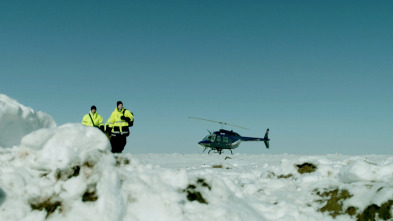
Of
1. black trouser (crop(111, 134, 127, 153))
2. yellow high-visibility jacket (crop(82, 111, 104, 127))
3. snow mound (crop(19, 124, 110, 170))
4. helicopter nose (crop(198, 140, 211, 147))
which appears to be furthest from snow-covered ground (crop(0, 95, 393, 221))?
helicopter nose (crop(198, 140, 211, 147))

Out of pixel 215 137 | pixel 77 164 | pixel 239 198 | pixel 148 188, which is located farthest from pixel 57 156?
pixel 215 137

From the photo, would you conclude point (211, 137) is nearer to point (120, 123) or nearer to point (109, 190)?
point (120, 123)

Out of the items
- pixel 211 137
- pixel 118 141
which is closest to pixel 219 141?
pixel 211 137

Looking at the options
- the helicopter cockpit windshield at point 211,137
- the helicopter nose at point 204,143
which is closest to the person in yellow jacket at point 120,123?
the helicopter nose at point 204,143

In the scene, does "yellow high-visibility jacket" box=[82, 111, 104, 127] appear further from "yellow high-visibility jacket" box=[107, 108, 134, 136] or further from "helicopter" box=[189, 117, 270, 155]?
"helicopter" box=[189, 117, 270, 155]

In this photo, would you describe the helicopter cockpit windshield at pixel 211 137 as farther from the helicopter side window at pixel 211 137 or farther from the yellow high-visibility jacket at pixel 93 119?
the yellow high-visibility jacket at pixel 93 119
